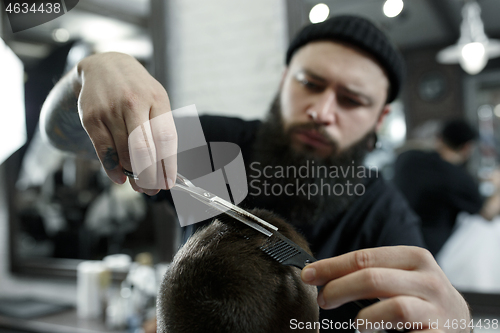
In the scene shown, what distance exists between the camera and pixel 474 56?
1379 mm

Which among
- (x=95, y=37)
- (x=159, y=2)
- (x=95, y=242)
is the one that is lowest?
(x=95, y=242)

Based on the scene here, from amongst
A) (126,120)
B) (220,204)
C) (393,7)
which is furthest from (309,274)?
(393,7)

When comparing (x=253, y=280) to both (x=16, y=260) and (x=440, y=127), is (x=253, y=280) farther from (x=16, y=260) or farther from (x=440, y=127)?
(x=16, y=260)

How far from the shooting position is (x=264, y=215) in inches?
20.1

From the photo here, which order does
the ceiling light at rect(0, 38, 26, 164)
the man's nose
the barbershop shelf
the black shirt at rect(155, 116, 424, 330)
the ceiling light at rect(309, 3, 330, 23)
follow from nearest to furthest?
the black shirt at rect(155, 116, 424, 330), the man's nose, the ceiling light at rect(0, 38, 26, 164), the ceiling light at rect(309, 3, 330, 23), the barbershop shelf

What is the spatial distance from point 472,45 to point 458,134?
1.12 ft

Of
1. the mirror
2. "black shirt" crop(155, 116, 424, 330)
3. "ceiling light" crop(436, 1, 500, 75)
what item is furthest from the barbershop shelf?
"ceiling light" crop(436, 1, 500, 75)

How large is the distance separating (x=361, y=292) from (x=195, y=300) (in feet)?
0.70

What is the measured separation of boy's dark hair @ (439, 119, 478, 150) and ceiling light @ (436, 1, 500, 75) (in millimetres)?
203

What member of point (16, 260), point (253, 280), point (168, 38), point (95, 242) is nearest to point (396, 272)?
point (253, 280)

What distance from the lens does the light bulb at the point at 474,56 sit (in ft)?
4.49

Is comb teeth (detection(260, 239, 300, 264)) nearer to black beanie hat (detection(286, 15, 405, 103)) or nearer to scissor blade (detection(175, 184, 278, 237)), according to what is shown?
scissor blade (detection(175, 184, 278, 237))

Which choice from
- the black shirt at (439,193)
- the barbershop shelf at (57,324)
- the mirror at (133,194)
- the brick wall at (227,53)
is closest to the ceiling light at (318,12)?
the mirror at (133,194)

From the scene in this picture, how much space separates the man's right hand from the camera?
1.48 feet
